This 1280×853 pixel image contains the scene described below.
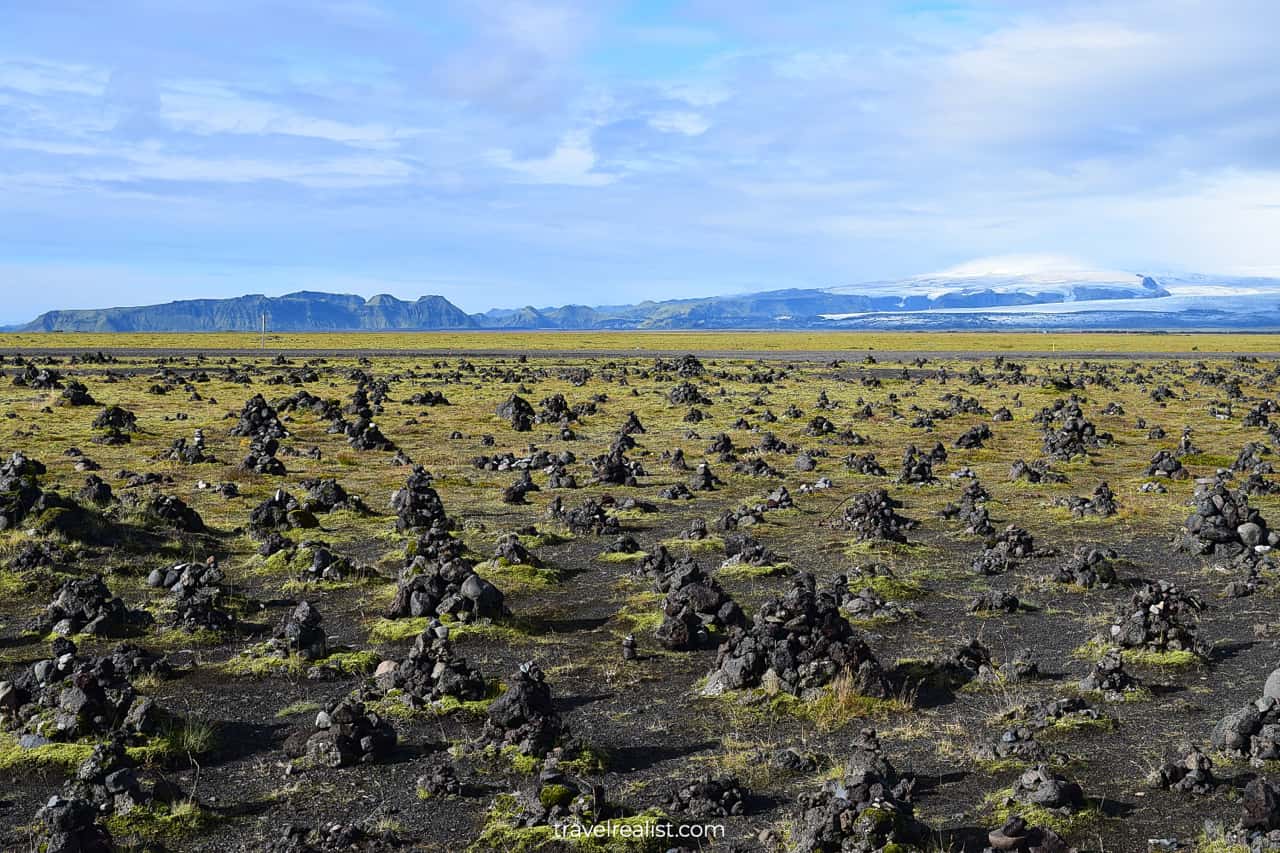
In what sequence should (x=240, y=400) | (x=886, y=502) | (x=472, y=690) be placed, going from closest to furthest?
(x=472, y=690), (x=886, y=502), (x=240, y=400)

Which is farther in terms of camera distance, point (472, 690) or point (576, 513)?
point (576, 513)

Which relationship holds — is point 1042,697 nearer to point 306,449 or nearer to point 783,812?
point 783,812

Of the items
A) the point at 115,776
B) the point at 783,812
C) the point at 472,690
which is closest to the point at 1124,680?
the point at 783,812

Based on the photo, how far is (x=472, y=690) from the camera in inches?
529

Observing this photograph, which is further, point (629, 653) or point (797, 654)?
point (629, 653)

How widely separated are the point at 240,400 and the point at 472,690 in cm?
5002

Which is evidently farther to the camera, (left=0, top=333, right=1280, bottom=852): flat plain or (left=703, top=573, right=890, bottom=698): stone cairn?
(left=703, top=573, right=890, bottom=698): stone cairn

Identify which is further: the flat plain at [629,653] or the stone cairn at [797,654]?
the stone cairn at [797,654]

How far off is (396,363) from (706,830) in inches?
3873

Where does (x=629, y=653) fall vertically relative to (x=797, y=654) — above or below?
below

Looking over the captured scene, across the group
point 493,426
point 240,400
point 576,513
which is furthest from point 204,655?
point 240,400

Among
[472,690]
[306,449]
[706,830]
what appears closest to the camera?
[706,830]

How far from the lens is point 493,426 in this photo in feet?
157

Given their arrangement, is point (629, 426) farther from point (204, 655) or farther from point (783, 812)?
point (783, 812)
